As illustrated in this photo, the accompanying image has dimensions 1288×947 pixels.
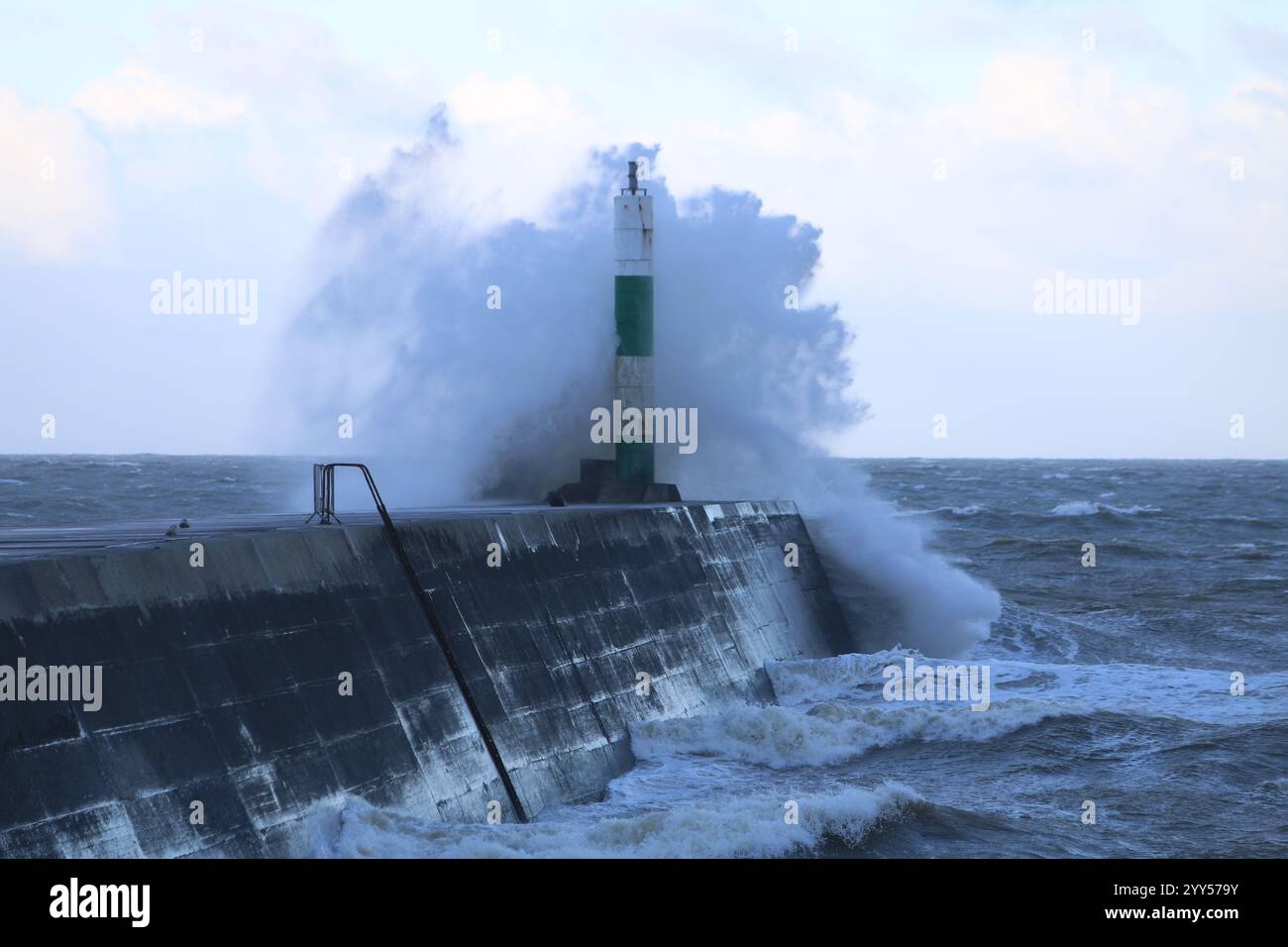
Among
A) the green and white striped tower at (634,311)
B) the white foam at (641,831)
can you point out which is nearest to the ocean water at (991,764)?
the white foam at (641,831)

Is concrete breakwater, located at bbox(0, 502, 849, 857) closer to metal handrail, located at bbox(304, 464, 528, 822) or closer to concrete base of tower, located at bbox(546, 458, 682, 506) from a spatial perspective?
metal handrail, located at bbox(304, 464, 528, 822)

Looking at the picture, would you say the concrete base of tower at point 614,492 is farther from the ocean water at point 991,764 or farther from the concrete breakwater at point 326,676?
the concrete breakwater at point 326,676

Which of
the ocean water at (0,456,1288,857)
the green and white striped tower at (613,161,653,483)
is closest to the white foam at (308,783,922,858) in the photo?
the ocean water at (0,456,1288,857)

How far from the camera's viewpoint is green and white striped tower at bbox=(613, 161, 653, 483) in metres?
18.5

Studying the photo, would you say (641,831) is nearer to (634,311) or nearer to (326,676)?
(326,676)

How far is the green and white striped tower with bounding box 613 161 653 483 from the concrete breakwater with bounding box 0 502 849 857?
170 inches

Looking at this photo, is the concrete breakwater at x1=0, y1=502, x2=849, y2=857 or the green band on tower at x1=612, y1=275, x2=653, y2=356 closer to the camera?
the concrete breakwater at x1=0, y1=502, x2=849, y2=857

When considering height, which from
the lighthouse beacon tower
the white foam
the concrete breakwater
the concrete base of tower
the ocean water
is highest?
the lighthouse beacon tower

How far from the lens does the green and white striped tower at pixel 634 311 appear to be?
730 inches

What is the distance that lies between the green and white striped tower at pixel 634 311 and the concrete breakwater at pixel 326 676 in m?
4.31

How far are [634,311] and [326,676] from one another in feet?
34.7

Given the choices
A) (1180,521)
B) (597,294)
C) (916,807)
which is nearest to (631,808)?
(916,807)

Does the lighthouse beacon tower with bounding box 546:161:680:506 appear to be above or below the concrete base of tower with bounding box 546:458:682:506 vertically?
above

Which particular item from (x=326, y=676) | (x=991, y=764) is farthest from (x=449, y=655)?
(x=991, y=764)
